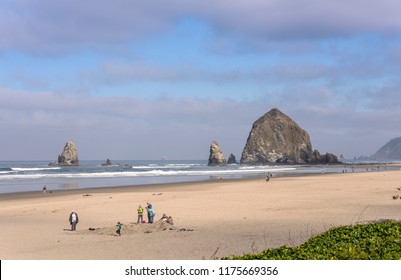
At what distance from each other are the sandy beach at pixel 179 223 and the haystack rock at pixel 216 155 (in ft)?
462

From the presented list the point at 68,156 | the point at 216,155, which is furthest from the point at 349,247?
the point at 68,156

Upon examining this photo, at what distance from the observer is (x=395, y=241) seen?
11.8 metres

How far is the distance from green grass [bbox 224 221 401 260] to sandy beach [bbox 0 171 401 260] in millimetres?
2571

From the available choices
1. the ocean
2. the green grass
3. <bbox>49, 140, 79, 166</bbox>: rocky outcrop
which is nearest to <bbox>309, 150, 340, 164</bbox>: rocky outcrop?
the ocean

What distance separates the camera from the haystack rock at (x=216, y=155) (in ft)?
602

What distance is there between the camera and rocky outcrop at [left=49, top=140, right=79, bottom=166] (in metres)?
178

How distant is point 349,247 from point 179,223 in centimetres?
1590

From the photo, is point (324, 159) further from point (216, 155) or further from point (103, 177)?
point (103, 177)

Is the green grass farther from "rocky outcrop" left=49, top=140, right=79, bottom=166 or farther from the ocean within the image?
"rocky outcrop" left=49, top=140, right=79, bottom=166

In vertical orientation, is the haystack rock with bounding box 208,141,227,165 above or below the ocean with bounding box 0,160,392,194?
above

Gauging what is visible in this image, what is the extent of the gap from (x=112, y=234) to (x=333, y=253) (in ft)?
46.6

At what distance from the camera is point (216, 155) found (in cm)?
18438

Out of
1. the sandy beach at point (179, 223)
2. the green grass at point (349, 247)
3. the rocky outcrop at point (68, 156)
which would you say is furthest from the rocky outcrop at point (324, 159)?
the green grass at point (349, 247)
